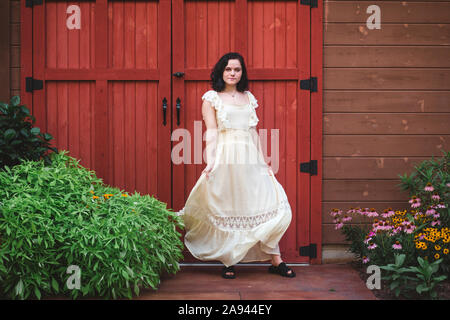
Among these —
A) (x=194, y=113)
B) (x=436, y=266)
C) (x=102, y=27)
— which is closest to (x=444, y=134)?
(x=436, y=266)

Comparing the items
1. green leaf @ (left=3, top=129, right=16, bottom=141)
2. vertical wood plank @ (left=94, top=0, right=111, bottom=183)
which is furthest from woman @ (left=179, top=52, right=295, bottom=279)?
green leaf @ (left=3, top=129, right=16, bottom=141)

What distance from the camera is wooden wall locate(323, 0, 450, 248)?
4.12 m

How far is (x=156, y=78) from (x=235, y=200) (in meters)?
1.33

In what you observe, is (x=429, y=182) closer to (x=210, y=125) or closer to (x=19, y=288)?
(x=210, y=125)

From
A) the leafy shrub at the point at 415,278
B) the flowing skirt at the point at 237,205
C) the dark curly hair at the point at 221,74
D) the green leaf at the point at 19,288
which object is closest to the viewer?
the green leaf at the point at 19,288

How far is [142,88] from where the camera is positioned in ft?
13.5

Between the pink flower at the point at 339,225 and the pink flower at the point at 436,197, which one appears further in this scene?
the pink flower at the point at 339,225

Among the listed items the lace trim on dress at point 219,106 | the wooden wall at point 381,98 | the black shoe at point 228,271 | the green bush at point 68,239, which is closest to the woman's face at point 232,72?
the lace trim on dress at point 219,106

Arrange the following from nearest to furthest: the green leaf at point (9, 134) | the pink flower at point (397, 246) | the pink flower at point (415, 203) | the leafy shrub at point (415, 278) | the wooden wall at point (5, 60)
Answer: the leafy shrub at point (415, 278) → the pink flower at point (397, 246) → the green leaf at point (9, 134) → the pink flower at point (415, 203) → the wooden wall at point (5, 60)

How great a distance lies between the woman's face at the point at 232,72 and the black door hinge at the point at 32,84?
169 centimetres

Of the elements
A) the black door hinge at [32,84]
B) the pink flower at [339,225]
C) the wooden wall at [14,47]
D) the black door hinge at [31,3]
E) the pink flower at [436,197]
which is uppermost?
the black door hinge at [31,3]

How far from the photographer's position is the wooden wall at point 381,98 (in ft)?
13.5

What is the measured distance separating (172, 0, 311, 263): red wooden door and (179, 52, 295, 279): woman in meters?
0.33

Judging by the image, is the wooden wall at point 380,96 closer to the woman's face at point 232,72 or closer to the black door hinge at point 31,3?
the black door hinge at point 31,3
